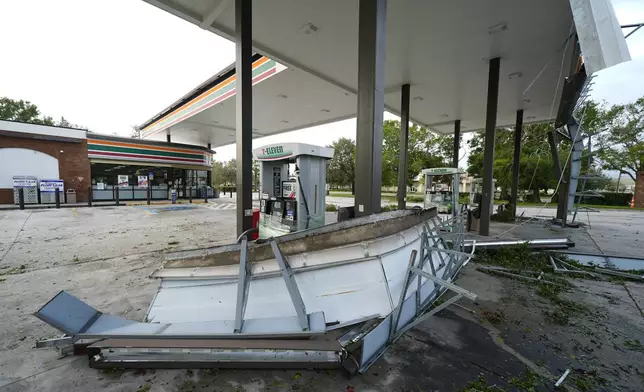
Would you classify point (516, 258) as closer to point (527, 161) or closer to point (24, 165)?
point (527, 161)

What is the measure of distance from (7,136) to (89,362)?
20280 mm

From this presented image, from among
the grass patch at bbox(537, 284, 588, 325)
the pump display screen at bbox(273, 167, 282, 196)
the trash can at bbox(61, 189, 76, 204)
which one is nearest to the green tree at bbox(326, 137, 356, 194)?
the trash can at bbox(61, 189, 76, 204)

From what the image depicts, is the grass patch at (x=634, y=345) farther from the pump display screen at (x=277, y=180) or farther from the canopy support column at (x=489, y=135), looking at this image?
the pump display screen at (x=277, y=180)

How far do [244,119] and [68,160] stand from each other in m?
17.9

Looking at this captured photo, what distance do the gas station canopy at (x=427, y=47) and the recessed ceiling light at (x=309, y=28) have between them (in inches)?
0.9

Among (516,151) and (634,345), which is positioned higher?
(516,151)

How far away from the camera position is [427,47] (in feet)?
22.3

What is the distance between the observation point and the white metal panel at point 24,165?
46.4 ft

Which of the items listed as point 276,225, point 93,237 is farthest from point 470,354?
point 93,237

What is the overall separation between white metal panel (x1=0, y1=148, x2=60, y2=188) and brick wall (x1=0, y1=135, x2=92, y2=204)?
9.1 inches

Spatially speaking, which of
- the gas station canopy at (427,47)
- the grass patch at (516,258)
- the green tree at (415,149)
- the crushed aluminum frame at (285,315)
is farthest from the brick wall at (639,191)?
the crushed aluminum frame at (285,315)

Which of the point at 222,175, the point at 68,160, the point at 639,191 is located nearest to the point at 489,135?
the point at 68,160

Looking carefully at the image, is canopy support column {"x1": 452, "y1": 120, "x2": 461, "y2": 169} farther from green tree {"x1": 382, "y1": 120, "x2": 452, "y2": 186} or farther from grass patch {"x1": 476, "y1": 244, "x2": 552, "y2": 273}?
green tree {"x1": 382, "y1": 120, "x2": 452, "y2": 186}

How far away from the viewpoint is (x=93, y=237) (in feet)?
23.6
